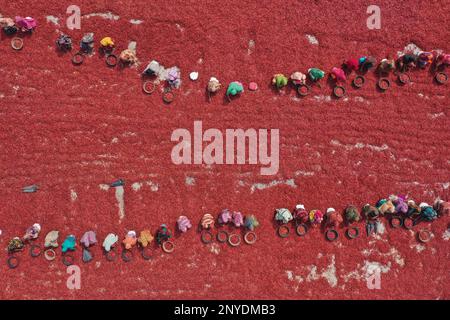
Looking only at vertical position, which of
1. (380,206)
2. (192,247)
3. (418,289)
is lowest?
(418,289)

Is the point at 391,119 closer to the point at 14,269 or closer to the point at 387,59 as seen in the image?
the point at 387,59

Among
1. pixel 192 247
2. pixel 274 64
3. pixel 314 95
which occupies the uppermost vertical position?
pixel 274 64

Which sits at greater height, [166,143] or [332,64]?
[332,64]

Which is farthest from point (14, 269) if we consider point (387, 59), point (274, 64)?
point (387, 59)

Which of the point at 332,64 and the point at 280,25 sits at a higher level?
the point at 280,25

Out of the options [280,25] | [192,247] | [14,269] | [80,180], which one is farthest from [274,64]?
[14,269]

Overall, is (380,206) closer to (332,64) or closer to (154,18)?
(332,64)
